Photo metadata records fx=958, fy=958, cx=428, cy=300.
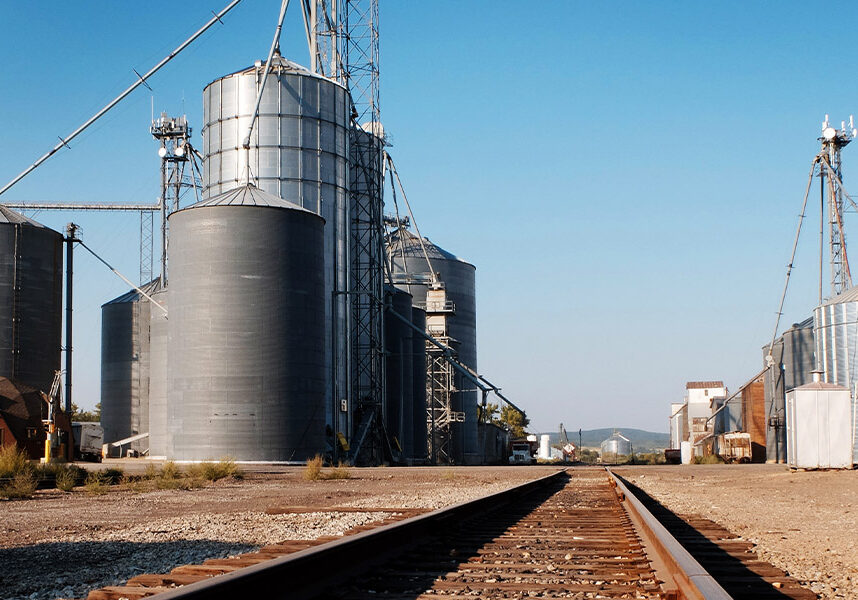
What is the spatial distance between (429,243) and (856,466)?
41.1 meters

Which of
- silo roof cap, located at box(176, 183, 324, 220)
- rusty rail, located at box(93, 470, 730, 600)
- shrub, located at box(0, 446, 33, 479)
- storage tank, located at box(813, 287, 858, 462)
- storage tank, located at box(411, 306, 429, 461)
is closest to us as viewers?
rusty rail, located at box(93, 470, 730, 600)

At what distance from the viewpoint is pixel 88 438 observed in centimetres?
5134

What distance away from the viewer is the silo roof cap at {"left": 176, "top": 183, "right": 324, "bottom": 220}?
128 feet

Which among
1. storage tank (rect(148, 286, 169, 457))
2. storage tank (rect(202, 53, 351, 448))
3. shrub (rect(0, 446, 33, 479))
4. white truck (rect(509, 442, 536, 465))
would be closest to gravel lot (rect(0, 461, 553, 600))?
shrub (rect(0, 446, 33, 479))

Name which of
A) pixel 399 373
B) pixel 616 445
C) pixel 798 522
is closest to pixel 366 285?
pixel 399 373

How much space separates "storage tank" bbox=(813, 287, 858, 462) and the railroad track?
3635cm

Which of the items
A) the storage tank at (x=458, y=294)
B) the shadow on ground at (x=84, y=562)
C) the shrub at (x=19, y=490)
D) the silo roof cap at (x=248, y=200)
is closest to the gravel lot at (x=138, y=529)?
the shadow on ground at (x=84, y=562)

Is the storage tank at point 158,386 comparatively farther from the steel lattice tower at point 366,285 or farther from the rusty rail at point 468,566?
the rusty rail at point 468,566

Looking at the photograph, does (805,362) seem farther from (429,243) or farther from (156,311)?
(156,311)

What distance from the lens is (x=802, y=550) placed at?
7.82 meters

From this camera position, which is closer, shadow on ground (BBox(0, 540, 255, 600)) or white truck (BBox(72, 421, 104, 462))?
shadow on ground (BBox(0, 540, 255, 600))

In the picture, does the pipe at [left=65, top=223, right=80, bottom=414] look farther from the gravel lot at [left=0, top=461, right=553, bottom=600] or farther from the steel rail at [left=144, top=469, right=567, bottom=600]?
the steel rail at [left=144, top=469, right=567, bottom=600]

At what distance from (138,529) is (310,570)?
6.10 m

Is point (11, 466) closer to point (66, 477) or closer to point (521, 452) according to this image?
point (66, 477)
